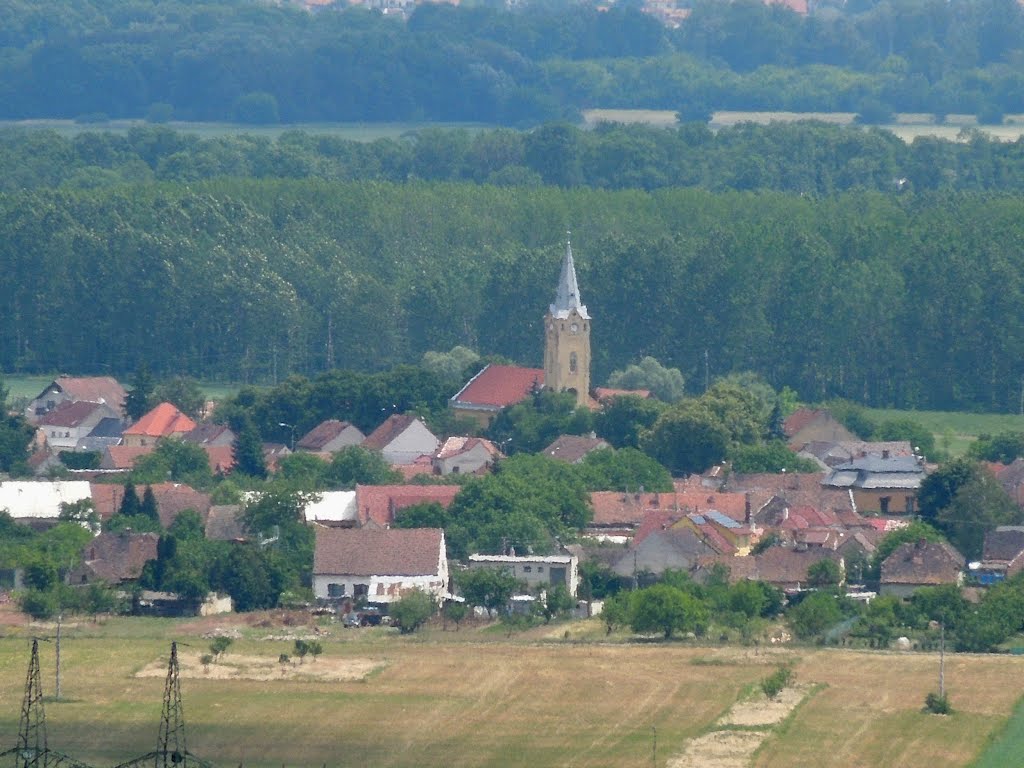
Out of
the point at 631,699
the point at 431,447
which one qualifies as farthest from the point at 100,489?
the point at 631,699

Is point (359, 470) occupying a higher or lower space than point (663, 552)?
higher

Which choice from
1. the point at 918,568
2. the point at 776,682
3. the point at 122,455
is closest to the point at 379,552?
the point at 918,568

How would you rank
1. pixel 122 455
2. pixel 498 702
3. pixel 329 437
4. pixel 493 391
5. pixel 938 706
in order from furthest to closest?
1. pixel 493 391
2. pixel 329 437
3. pixel 122 455
4. pixel 498 702
5. pixel 938 706

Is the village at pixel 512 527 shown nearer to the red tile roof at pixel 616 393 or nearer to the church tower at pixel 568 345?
the church tower at pixel 568 345

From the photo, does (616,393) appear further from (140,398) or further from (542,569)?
(542,569)

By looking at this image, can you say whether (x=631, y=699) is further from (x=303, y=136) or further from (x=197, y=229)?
(x=303, y=136)

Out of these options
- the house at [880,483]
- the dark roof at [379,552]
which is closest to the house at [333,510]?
the dark roof at [379,552]

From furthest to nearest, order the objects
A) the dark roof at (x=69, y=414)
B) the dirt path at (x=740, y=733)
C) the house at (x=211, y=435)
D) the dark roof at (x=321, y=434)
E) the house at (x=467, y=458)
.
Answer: the dark roof at (x=69, y=414), the dark roof at (x=321, y=434), the house at (x=211, y=435), the house at (x=467, y=458), the dirt path at (x=740, y=733)
